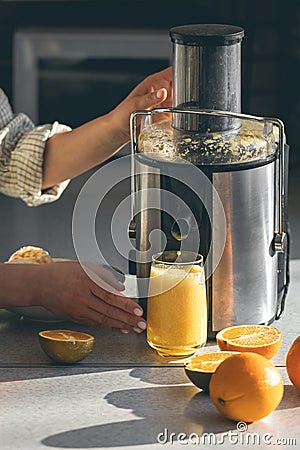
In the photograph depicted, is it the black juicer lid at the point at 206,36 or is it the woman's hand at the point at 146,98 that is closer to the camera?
the black juicer lid at the point at 206,36

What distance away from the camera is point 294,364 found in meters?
1.18

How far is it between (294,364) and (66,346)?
0.28m

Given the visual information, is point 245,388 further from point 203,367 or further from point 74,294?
point 74,294

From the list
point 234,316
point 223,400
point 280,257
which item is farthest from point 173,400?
point 280,257

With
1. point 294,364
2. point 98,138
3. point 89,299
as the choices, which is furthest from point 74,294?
point 98,138

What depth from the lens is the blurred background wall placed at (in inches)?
120

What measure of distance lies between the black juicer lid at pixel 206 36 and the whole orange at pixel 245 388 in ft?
1.44

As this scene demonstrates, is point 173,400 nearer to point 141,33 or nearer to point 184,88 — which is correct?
point 184,88

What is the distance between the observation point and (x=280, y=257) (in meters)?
1.46

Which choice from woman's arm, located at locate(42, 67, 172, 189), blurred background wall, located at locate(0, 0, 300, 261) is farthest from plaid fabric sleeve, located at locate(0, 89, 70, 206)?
blurred background wall, located at locate(0, 0, 300, 261)

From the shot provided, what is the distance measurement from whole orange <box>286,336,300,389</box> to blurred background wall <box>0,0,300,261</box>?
171 cm

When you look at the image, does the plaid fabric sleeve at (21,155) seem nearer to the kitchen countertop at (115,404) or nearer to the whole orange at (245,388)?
the kitchen countertop at (115,404)

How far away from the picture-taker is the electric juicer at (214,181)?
1.31 m


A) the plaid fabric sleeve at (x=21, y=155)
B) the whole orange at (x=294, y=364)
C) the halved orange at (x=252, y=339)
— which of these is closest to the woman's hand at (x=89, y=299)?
the halved orange at (x=252, y=339)
